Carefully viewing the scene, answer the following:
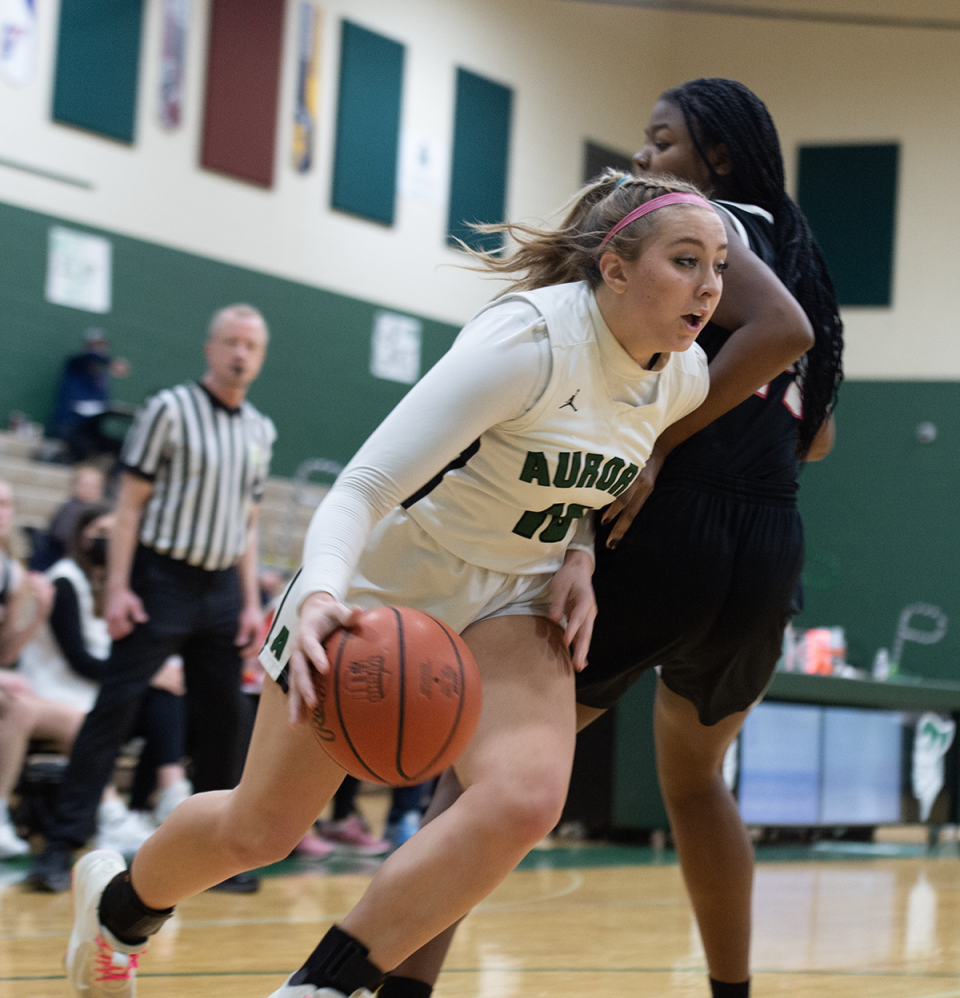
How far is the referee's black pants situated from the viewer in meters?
4.40

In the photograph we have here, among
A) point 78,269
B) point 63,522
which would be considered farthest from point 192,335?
point 63,522

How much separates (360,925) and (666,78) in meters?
14.8

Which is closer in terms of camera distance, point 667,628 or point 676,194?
point 676,194

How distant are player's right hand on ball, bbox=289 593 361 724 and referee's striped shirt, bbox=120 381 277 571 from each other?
2846 millimetres

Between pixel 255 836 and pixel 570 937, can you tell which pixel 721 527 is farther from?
pixel 570 937

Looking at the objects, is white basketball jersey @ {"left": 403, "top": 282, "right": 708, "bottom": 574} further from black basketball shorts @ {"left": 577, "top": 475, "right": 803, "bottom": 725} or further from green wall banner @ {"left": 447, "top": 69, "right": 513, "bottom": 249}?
green wall banner @ {"left": 447, "top": 69, "right": 513, "bottom": 249}

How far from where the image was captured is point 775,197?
260 centimetres

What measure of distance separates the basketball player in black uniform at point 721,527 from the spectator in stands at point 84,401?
8.45 metres

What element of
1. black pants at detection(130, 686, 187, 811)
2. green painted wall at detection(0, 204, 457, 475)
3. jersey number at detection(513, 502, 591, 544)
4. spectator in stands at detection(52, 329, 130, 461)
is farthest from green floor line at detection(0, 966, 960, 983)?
green painted wall at detection(0, 204, 457, 475)

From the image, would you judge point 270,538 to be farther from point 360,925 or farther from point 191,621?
point 360,925

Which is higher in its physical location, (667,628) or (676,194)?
(676,194)

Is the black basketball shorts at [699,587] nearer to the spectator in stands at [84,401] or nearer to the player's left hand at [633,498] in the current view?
the player's left hand at [633,498]

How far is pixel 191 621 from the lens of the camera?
4543 mm

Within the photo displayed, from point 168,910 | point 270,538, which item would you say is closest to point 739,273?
point 168,910
